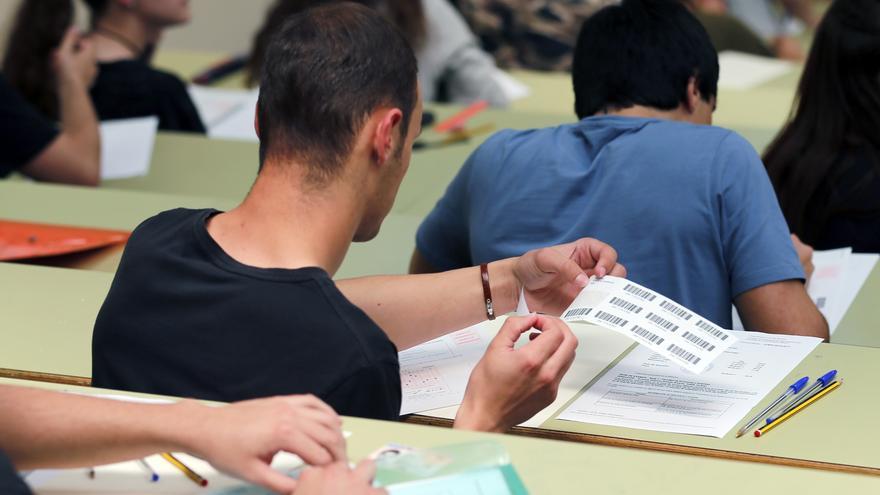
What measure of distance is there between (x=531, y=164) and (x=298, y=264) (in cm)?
72

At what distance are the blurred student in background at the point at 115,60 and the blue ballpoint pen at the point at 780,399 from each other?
2.14 metres

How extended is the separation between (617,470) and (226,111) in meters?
→ 2.52

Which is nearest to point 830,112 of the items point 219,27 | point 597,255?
point 597,255

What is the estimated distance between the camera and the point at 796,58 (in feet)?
17.0

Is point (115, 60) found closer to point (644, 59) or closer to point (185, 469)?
point (644, 59)

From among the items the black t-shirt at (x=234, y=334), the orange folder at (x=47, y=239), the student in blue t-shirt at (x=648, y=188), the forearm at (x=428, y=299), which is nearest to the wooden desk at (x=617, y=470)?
the black t-shirt at (x=234, y=334)

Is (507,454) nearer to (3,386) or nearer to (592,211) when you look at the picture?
(3,386)

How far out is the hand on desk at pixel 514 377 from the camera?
127 cm

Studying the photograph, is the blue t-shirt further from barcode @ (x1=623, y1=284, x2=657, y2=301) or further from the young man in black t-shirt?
the young man in black t-shirt

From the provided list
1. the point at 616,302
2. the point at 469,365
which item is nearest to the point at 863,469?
the point at 616,302

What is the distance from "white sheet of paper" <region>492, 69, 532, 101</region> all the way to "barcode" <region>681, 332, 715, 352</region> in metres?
2.50

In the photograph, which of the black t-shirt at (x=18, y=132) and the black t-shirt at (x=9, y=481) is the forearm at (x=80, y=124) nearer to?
the black t-shirt at (x=18, y=132)

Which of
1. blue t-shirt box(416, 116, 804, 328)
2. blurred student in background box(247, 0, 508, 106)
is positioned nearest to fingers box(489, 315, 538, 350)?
blue t-shirt box(416, 116, 804, 328)

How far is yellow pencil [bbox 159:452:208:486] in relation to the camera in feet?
3.37
